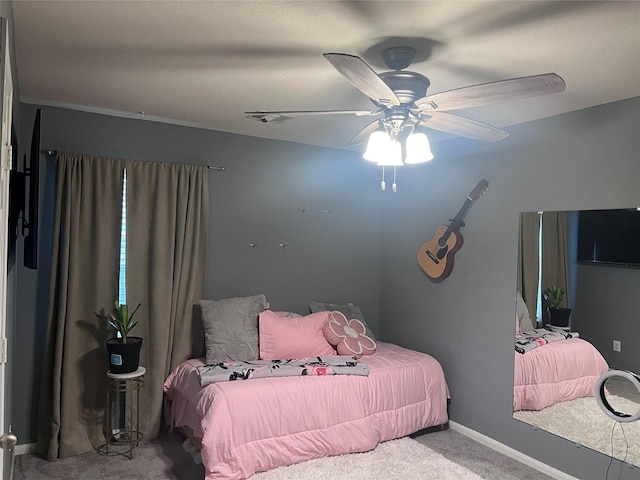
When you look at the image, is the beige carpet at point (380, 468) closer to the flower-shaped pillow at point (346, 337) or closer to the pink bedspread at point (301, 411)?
the pink bedspread at point (301, 411)

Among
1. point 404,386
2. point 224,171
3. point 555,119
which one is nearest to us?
point 555,119

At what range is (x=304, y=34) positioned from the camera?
84.4 inches

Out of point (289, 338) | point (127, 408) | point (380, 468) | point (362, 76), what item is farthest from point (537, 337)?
point (127, 408)

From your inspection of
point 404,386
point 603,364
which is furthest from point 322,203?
point 603,364

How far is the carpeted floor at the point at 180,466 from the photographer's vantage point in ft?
10.1

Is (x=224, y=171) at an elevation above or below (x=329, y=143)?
below

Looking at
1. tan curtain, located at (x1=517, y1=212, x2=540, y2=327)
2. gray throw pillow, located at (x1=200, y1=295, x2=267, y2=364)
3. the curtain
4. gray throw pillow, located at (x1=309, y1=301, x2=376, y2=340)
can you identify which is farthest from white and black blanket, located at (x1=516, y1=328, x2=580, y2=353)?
the curtain

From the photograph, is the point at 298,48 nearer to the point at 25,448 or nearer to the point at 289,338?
the point at 289,338

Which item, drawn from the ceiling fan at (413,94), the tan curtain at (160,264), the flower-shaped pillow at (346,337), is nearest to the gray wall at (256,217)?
the tan curtain at (160,264)

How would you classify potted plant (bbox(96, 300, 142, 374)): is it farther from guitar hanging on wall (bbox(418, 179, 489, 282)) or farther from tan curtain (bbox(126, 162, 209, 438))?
guitar hanging on wall (bbox(418, 179, 489, 282))

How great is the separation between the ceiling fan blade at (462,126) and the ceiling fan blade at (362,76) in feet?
1.24

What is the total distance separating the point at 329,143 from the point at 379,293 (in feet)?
5.07

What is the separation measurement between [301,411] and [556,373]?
1698 millimetres

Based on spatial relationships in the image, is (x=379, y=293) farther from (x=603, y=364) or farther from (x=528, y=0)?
(x=528, y=0)
